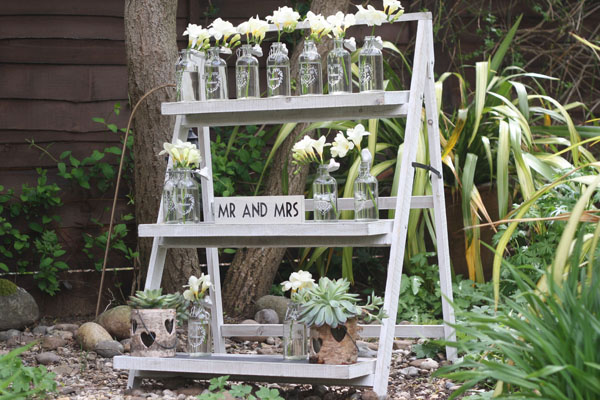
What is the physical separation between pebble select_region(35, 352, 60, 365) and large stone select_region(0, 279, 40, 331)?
2.17 feet

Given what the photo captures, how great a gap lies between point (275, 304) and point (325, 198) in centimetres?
123

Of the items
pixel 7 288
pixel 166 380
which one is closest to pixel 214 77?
pixel 166 380

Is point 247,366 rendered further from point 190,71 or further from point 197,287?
point 190,71

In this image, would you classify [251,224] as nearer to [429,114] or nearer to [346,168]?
[429,114]

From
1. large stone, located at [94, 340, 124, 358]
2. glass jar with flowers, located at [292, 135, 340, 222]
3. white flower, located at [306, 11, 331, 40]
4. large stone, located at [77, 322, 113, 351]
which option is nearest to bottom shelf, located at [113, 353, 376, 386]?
glass jar with flowers, located at [292, 135, 340, 222]

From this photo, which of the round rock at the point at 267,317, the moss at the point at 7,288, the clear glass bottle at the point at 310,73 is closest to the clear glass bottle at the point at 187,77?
the clear glass bottle at the point at 310,73

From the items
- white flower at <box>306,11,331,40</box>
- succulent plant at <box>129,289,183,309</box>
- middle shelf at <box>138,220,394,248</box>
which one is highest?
white flower at <box>306,11,331,40</box>

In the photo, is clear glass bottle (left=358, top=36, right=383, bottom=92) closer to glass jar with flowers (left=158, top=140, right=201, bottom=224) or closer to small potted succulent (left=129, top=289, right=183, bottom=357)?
glass jar with flowers (left=158, top=140, right=201, bottom=224)

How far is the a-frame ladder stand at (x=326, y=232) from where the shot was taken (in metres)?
2.49

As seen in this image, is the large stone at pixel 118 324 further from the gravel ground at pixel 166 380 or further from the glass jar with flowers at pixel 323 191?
the glass jar with flowers at pixel 323 191

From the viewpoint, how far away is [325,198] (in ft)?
8.82

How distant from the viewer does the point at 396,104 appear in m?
2.63

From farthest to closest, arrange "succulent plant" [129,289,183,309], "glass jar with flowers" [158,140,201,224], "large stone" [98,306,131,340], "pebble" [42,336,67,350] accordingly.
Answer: "large stone" [98,306,131,340]
"pebble" [42,336,67,350]
"glass jar with flowers" [158,140,201,224]
"succulent plant" [129,289,183,309]

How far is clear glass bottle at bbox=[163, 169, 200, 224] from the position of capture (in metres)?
2.75
